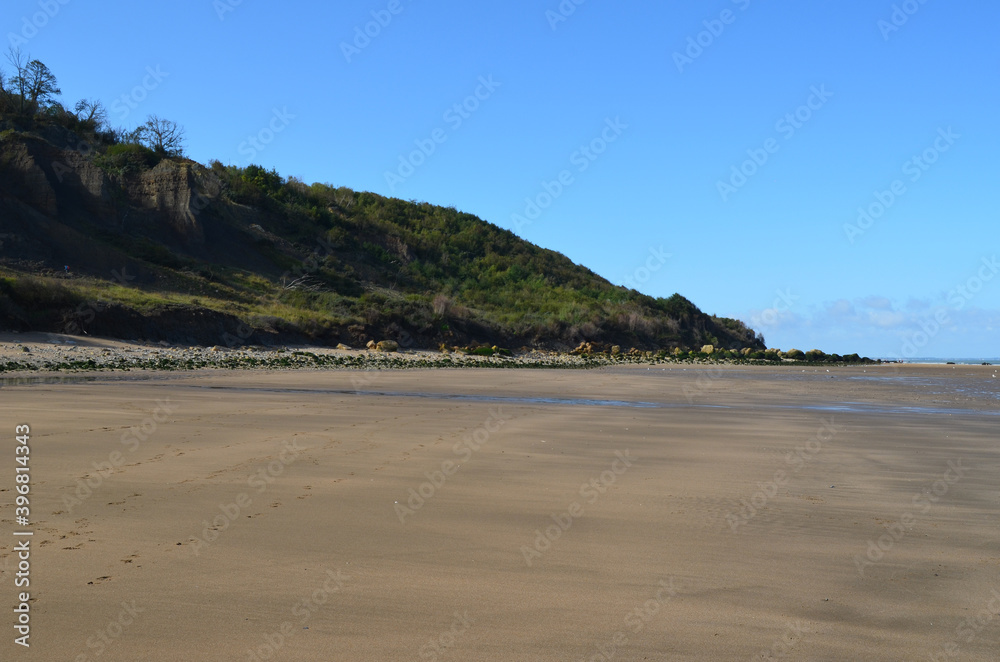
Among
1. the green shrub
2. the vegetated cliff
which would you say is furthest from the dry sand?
the green shrub

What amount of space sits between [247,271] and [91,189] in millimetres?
7664

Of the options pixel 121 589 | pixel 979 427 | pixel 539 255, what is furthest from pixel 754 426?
pixel 539 255

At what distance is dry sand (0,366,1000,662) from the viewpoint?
9.74 feet

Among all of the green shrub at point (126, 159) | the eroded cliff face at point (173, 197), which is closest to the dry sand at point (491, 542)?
the eroded cliff face at point (173, 197)

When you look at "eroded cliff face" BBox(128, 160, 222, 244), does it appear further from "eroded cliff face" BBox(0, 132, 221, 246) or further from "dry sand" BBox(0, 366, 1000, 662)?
"dry sand" BBox(0, 366, 1000, 662)

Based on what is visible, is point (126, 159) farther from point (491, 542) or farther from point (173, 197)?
point (491, 542)

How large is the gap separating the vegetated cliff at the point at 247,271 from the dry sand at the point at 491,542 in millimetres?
15625

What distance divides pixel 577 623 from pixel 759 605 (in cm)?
88

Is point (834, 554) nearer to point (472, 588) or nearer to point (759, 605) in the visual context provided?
point (759, 605)

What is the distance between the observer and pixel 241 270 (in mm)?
36469

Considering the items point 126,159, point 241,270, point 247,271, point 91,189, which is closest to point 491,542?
point 241,270

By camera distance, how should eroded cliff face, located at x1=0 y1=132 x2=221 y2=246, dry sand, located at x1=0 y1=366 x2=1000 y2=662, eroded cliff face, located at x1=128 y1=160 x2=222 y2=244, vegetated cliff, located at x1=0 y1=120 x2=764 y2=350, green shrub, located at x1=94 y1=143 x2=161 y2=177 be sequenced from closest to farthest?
dry sand, located at x1=0 y1=366 x2=1000 y2=662 → vegetated cliff, located at x1=0 y1=120 x2=764 y2=350 → eroded cliff face, located at x1=0 y1=132 x2=221 y2=246 → eroded cliff face, located at x1=128 y1=160 x2=222 y2=244 → green shrub, located at x1=94 y1=143 x2=161 y2=177

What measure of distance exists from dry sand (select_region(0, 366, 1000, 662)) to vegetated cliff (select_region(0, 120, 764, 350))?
1563 centimetres

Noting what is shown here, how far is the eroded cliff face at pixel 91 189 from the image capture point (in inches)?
1205
